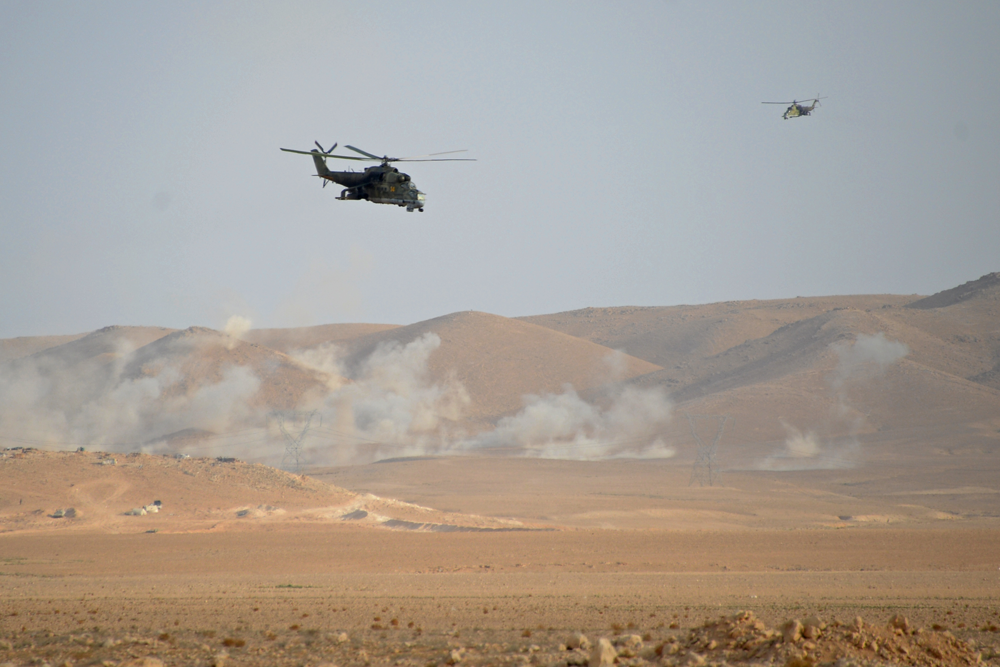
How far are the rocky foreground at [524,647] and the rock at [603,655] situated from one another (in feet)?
0.07

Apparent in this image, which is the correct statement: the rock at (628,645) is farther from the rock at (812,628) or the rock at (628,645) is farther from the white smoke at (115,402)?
the white smoke at (115,402)

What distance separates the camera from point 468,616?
2445 cm

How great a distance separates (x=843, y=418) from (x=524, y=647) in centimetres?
10670

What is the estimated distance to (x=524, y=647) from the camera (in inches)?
724

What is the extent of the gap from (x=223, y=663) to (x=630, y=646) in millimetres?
8855

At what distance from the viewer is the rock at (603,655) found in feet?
51.6

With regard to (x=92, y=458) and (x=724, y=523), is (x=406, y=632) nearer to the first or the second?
(x=724, y=523)

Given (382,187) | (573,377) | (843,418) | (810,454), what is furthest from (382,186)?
(573,377)

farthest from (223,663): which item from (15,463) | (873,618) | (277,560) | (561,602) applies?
(15,463)

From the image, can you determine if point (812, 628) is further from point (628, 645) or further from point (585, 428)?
point (585, 428)

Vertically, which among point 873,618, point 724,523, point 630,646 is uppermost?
point 630,646

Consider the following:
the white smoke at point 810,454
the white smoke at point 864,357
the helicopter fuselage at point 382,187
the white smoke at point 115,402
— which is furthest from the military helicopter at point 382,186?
the white smoke at point 864,357

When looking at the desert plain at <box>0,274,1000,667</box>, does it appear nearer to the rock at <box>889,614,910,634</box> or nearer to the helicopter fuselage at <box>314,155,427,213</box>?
the rock at <box>889,614,910,634</box>

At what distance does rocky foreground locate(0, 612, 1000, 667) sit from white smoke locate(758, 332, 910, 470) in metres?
81.0
